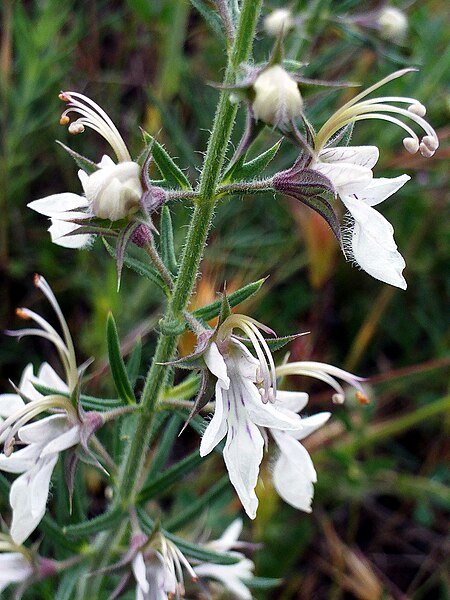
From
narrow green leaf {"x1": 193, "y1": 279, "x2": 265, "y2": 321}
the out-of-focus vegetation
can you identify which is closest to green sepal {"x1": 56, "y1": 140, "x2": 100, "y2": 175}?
narrow green leaf {"x1": 193, "y1": 279, "x2": 265, "y2": 321}

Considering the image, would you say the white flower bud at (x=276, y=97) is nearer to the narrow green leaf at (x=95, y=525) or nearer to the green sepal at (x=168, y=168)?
the green sepal at (x=168, y=168)

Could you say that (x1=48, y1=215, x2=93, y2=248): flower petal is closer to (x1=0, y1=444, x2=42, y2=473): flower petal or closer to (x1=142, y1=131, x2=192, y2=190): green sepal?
(x1=142, y1=131, x2=192, y2=190): green sepal

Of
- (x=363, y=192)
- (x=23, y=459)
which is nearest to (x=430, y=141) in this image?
(x=363, y=192)

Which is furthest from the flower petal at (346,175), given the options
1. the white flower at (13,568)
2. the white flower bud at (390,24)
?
the white flower bud at (390,24)

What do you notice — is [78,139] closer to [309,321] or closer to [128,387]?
[309,321]

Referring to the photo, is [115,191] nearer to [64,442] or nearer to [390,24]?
[64,442]

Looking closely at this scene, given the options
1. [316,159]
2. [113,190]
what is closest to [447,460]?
[316,159]
